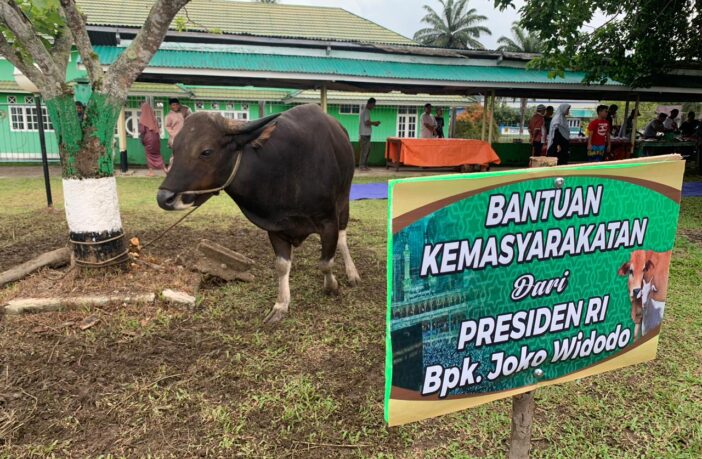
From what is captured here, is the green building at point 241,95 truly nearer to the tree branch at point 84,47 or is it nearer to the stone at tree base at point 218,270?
the tree branch at point 84,47

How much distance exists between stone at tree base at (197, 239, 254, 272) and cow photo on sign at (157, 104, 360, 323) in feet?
3.11

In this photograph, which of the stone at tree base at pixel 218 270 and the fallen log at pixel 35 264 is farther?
the stone at tree base at pixel 218 270

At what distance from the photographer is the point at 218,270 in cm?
484

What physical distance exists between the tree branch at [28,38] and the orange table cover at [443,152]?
420 inches

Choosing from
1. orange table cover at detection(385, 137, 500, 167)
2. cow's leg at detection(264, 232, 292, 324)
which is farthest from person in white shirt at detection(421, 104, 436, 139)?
cow's leg at detection(264, 232, 292, 324)

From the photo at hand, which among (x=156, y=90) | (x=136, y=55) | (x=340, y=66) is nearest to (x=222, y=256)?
(x=136, y=55)

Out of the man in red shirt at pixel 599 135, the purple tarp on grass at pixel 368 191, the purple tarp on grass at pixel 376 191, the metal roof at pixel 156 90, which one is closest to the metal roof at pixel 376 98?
the metal roof at pixel 156 90

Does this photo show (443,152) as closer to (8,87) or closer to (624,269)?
(624,269)

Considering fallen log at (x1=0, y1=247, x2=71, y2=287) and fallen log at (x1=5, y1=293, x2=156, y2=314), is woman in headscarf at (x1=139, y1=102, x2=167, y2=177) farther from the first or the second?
fallen log at (x1=5, y1=293, x2=156, y2=314)

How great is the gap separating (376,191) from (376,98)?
13010 millimetres

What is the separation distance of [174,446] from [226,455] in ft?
0.94

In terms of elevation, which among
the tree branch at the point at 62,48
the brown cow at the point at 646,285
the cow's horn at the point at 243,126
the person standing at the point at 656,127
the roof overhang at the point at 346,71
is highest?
the roof overhang at the point at 346,71

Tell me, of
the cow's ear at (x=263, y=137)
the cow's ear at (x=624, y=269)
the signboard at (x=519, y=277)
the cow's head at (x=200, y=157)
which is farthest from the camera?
the cow's ear at (x=263, y=137)

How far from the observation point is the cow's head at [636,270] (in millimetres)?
1775
